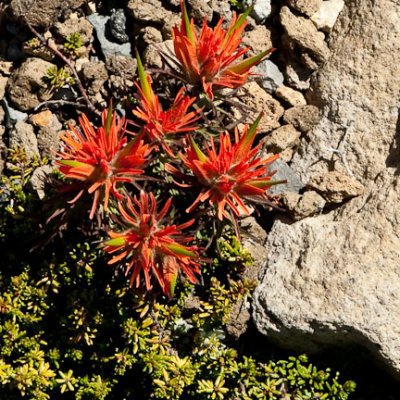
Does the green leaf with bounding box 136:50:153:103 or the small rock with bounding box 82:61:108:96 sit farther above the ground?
the green leaf with bounding box 136:50:153:103

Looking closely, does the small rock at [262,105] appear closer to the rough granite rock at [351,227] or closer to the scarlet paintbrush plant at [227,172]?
the rough granite rock at [351,227]

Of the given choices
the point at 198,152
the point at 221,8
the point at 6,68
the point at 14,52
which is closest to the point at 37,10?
the point at 14,52

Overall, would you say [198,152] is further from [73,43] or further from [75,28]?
[75,28]

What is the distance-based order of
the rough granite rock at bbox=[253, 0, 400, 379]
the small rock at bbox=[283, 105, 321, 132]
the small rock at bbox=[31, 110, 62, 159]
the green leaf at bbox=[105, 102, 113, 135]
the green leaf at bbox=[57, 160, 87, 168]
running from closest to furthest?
the green leaf at bbox=[57, 160, 87, 168], the green leaf at bbox=[105, 102, 113, 135], the rough granite rock at bbox=[253, 0, 400, 379], the small rock at bbox=[31, 110, 62, 159], the small rock at bbox=[283, 105, 321, 132]

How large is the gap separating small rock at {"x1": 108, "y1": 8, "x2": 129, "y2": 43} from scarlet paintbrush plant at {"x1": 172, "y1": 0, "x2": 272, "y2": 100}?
1.12 metres

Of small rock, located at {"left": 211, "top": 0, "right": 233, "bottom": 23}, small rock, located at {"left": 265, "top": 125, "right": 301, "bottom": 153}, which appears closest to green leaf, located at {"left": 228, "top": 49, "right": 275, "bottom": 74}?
small rock, located at {"left": 265, "top": 125, "right": 301, "bottom": 153}

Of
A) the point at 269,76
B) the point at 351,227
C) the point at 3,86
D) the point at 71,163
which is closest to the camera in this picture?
the point at 71,163

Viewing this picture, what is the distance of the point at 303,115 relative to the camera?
4621 mm

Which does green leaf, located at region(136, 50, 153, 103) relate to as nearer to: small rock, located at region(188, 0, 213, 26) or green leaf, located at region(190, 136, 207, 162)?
green leaf, located at region(190, 136, 207, 162)

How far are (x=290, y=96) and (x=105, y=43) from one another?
144 cm

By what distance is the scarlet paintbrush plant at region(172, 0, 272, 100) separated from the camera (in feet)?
11.7

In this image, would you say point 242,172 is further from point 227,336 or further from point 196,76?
point 227,336

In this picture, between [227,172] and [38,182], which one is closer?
[227,172]

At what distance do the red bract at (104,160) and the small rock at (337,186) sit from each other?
1559mm
